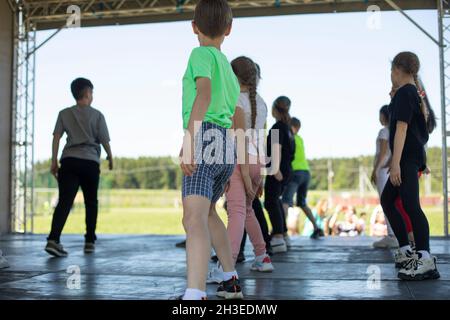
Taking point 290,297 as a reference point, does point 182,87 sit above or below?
above

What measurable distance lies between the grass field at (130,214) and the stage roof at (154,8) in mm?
16576

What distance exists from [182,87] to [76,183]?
3570 millimetres

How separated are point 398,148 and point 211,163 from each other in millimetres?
1679

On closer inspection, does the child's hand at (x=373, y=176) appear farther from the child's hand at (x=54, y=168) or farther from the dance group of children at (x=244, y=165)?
the child's hand at (x=54, y=168)

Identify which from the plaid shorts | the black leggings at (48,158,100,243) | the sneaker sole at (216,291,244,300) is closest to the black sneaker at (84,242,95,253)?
the black leggings at (48,158,100,243)

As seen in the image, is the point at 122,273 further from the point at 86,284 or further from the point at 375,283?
the point at 375,283

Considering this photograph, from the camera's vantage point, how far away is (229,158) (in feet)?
9.17

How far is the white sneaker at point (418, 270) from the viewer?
3762 millimetres

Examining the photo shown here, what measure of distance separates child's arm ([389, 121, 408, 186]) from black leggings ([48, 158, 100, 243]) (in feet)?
10.5

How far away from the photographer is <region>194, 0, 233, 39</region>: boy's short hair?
2744 millimetres

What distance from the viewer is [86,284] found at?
3.66 m

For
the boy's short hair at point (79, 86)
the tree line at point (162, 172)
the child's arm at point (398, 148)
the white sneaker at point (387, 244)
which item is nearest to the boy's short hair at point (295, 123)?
the white sneaker at point (387, 244)
